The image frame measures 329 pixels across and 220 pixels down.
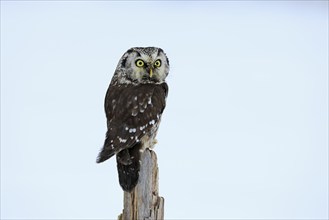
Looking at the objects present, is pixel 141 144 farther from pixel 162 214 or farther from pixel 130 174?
pixel 162 214

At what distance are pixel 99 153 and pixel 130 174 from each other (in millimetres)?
353

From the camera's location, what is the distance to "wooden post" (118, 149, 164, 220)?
4.54m

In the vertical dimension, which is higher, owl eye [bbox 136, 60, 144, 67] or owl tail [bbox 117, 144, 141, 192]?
owl eye [bbox 136, 60, 144, 67]

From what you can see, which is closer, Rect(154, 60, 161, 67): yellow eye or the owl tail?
the owl tail

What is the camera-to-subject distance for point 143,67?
19.9 ft

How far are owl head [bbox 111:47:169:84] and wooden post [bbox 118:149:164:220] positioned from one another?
56.1 inches

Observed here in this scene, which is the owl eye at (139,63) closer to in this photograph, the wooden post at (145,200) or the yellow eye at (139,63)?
Result: the yellow eye at (139,63)

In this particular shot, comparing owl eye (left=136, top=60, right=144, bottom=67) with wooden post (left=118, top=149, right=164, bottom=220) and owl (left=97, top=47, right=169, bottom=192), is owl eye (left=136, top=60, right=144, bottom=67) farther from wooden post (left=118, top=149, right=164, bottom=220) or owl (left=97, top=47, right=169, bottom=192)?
wooden post (left=118, top=149, right=164, bottom=220)

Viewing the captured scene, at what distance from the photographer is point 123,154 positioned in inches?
201

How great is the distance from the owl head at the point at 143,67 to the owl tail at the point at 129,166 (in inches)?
41.9

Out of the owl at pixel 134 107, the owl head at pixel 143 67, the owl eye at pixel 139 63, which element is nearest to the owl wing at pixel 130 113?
the owl at pixel 134 107

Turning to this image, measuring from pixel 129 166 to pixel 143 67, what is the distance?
1.45 m

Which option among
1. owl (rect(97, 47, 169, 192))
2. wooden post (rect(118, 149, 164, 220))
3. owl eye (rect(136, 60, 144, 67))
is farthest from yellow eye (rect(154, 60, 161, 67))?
wooden post (rect(118, 149, 164, 220))

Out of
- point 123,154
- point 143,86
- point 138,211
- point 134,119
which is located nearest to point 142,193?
point 138,211
